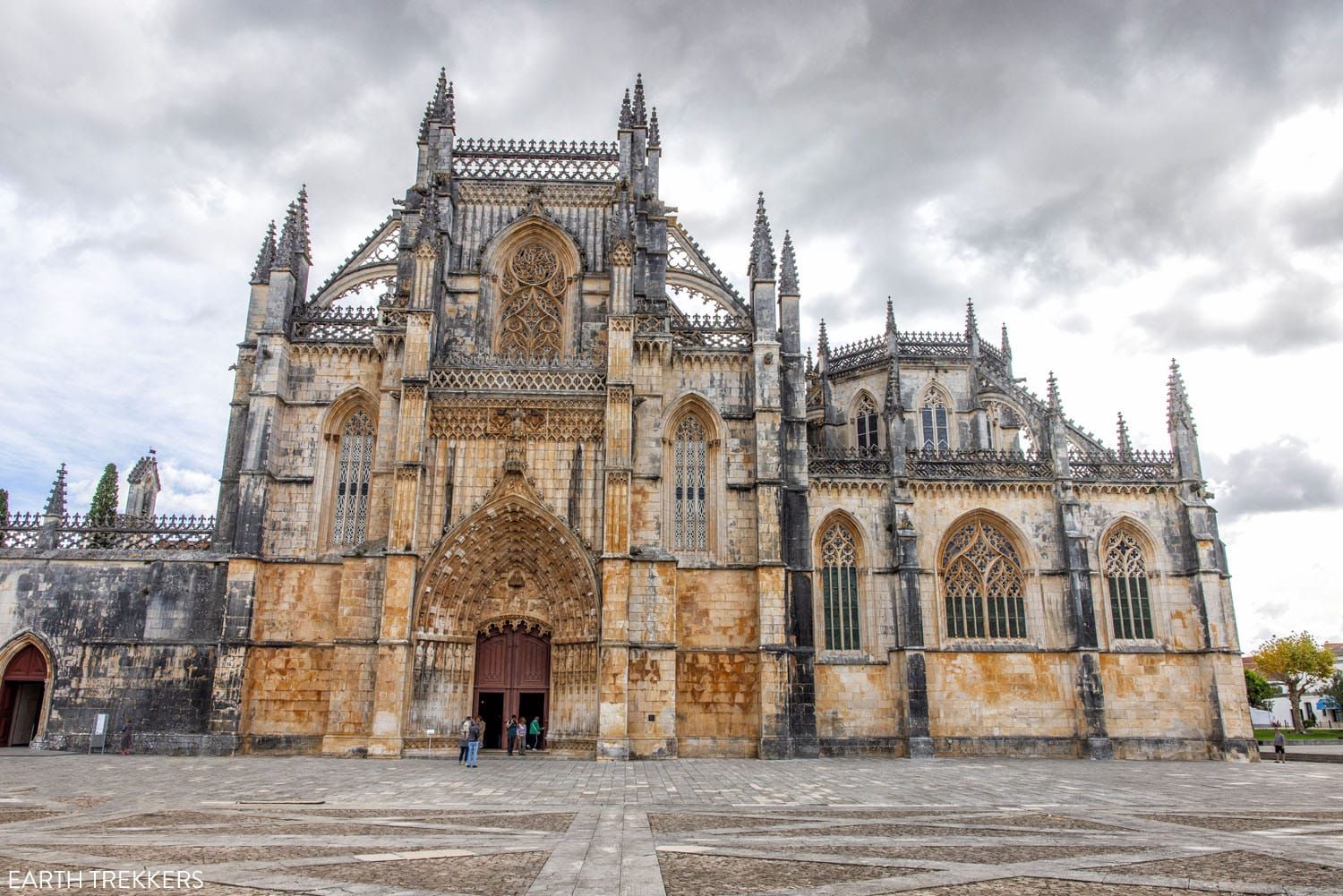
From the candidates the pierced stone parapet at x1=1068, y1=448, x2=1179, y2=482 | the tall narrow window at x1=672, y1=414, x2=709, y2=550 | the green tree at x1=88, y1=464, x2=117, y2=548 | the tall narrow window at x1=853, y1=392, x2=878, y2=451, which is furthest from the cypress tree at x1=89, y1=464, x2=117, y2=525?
the pierced stone parapet at x1=1068, y1=448, x2=1179, y2=482

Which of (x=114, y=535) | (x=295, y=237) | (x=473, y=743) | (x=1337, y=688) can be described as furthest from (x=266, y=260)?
(x=1337, y=688)

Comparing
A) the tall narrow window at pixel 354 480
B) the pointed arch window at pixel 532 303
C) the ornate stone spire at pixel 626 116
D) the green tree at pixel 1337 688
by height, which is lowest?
the green tree at pixel 1337 688

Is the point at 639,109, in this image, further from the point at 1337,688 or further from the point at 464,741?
the point at 1337,688

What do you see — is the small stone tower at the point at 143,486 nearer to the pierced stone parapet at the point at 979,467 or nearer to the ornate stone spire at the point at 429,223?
the ornate stone spire at the point at 429,223

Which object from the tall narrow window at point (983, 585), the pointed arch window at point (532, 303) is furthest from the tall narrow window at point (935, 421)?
the pointed arch window at point (532, 303)

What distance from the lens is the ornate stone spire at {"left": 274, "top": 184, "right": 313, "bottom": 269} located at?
1171 inches

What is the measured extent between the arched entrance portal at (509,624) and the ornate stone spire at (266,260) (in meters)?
11.7

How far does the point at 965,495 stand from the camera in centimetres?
3061

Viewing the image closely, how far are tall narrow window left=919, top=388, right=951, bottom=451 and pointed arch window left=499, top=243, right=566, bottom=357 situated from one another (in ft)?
53.9

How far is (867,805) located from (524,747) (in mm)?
14780

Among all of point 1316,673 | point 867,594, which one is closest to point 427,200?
point 867,594

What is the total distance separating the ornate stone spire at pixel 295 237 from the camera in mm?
29734

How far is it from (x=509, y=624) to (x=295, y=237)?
15363 millimetres

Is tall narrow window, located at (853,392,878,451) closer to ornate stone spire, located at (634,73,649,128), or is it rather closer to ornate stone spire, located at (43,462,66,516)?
ornate stone spire, located at (634,73,649,128)
